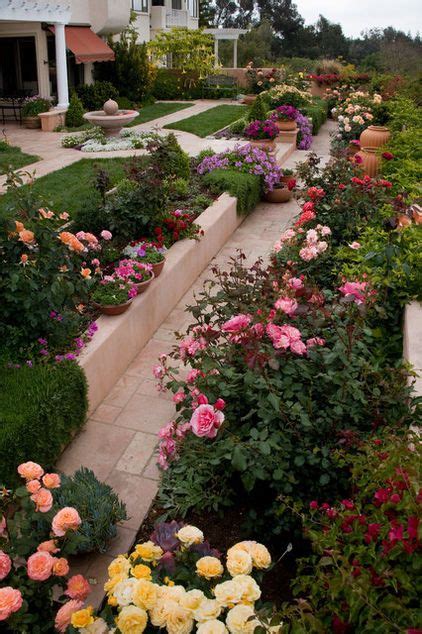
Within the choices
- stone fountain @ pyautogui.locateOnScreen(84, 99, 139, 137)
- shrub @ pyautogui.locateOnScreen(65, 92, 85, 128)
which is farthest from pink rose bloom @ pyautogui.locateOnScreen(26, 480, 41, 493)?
shrub @ pyautogui.locateOnScreen(65, 92, 85, 128)

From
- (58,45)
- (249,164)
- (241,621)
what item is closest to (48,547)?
(241,621)

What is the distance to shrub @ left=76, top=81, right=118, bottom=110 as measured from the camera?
1802 centimetres

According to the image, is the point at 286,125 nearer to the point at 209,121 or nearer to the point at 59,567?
the point at 209,121

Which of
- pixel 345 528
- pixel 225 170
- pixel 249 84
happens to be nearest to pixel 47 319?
pixel 345 528

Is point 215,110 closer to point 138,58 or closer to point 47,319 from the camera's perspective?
point 138,58

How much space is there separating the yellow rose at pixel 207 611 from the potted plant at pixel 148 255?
437 cm

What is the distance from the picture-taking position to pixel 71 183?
9680 mm

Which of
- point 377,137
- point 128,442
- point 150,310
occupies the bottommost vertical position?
point 128,442

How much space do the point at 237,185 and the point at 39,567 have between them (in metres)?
7.67

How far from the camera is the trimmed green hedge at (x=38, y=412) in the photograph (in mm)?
3670

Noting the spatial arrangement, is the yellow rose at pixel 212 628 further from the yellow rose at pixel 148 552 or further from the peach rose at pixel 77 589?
the peach rose at pixel 77 589

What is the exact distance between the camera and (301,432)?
10.3 ft

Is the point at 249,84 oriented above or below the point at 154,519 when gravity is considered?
above

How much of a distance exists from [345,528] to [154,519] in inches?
68.1
